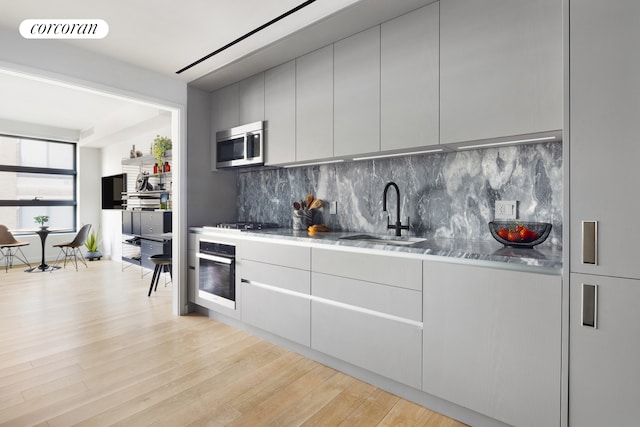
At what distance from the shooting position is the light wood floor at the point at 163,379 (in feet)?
6.09

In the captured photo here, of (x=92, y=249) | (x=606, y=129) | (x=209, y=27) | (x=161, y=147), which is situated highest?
(x=209, y=27)

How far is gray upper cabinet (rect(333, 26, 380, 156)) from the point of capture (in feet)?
7.77

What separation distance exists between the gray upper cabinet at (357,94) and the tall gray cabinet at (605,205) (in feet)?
3.82

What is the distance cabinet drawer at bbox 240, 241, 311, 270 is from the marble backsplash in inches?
25.2

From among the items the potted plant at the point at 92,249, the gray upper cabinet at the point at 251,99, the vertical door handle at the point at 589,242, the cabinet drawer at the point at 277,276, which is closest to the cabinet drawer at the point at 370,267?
the cabinet drawer at the point at 277,276

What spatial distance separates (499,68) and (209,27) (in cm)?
201

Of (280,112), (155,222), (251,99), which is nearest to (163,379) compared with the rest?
(280,112)

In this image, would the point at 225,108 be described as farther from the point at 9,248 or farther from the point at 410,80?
the point at 9,248

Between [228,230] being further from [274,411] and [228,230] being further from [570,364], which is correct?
[570,364]

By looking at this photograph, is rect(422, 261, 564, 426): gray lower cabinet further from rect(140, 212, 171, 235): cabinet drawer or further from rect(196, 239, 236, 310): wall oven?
rect(140, 212, 171, 235): cabinet drawer

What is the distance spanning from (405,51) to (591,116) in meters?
1.18

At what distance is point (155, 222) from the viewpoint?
5.54 meters

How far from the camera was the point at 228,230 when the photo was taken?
3102 millimetres

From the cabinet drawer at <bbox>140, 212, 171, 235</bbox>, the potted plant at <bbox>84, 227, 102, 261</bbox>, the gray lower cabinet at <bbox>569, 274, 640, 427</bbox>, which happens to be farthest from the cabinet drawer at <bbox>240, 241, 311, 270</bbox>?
the potted plant at <bbox>84, 227, 102, 261</bbox>
